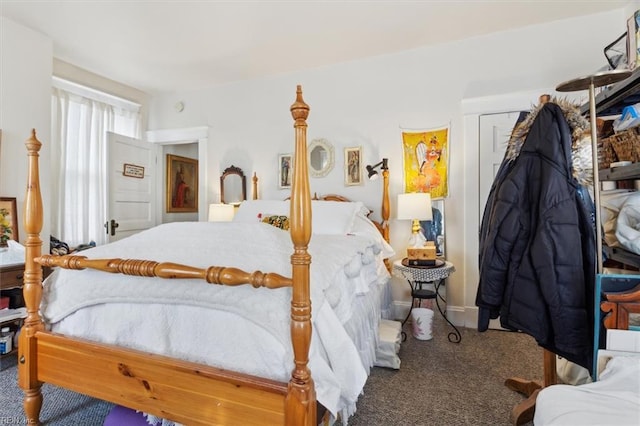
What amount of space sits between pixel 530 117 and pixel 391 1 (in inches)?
62.2

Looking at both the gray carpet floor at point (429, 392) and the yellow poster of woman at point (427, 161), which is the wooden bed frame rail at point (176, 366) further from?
the yellow poster of woman at point (427, 161)

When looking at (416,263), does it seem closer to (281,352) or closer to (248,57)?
(281,352)

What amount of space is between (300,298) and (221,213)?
2820mm

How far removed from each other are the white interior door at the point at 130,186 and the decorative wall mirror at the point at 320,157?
2233 mm

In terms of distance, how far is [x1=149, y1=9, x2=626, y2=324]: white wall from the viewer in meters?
2.90

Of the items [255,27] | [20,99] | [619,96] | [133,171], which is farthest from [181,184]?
[619,96]

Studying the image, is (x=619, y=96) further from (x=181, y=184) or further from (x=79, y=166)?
(x=181, y=184)

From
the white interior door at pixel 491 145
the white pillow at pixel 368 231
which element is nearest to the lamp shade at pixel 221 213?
the white pillow at pixel 368 231

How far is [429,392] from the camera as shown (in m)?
1.96

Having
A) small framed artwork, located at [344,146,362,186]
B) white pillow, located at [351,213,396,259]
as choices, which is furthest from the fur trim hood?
small framed artwork, located at [344,146,362,186]

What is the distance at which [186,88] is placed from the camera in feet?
14.1

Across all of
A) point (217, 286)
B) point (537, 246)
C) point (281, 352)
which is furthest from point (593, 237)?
point (217, 286)

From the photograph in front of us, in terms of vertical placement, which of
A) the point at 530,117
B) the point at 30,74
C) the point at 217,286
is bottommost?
the point at 217,286

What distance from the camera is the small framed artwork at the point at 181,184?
4.80 m
